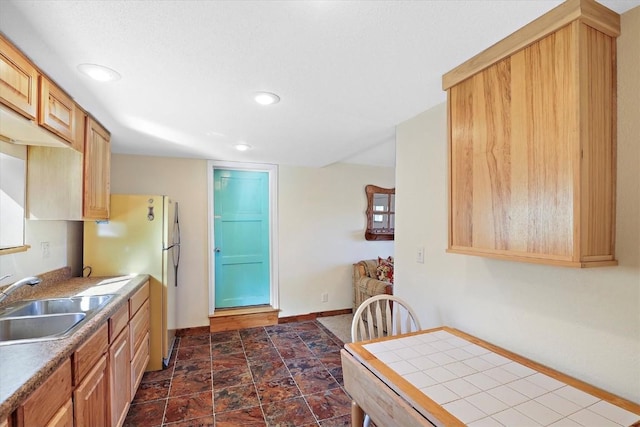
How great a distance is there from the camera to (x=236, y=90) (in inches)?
69.1

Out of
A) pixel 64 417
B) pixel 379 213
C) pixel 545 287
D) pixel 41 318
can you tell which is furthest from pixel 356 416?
pixel 379 213

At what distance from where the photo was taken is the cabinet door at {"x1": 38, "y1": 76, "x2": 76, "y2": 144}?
1.57 m

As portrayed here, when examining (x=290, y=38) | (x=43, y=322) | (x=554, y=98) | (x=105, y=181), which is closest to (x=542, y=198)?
(x=554, y=98)

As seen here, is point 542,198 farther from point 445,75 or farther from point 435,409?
point 435,409

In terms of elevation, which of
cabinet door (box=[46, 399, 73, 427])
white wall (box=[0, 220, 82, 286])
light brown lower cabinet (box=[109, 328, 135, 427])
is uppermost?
white wall (box=[0, 220, 82, 286])

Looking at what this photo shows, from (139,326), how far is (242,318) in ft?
5.06

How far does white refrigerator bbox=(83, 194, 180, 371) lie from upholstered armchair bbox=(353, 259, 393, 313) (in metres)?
2.36

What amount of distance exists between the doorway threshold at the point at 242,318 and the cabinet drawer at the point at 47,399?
8.33 ft

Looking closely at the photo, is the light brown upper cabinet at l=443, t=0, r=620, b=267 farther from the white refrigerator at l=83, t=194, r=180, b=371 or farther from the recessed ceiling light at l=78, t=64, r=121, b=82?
the white refrigerator at l=83, t=194, r=180, b=371

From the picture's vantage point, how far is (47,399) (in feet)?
3.59

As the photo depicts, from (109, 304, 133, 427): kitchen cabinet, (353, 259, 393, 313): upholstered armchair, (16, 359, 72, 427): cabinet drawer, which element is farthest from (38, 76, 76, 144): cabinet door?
(353, 259, 393, 313): upholstered armchair

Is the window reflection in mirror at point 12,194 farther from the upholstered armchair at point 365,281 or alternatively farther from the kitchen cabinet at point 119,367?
the upholstered armchair at point 365,281

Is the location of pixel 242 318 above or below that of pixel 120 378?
below

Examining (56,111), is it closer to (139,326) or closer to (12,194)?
(12,194)
